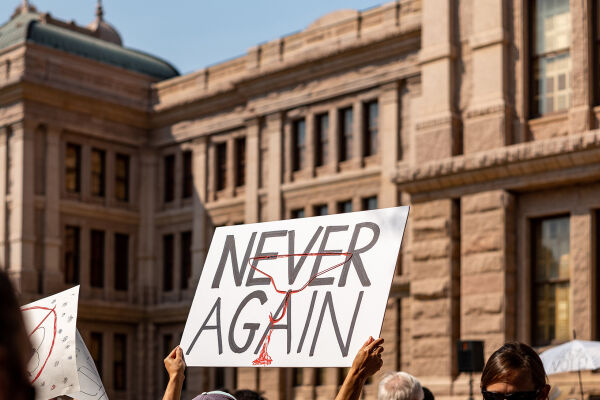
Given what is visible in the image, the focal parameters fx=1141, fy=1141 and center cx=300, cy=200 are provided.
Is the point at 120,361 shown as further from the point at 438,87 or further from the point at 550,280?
the point at 550,280

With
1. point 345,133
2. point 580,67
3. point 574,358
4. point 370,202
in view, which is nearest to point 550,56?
point 580,67

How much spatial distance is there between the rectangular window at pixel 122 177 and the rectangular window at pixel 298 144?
23.7ft

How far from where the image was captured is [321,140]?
31203 millimetres

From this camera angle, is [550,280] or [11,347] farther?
[550,280]

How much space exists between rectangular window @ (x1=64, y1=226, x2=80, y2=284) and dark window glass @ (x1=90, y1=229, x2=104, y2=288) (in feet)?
1.98

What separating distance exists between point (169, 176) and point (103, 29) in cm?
777

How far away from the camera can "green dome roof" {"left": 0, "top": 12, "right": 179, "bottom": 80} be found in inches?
1394

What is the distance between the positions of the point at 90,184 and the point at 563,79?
19309 mm

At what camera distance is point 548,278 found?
1975 centimetres

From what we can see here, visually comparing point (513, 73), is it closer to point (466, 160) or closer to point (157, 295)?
point (466, 160)

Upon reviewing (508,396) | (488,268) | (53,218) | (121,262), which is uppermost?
(53,218)

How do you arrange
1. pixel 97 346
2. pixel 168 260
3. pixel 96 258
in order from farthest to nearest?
pixel 168 260
pixel 96 258
pixel 97 346

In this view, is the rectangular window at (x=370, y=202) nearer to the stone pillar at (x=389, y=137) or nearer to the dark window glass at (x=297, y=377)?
the stone pillar at (x=389, y=137)

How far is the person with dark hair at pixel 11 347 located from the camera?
1.37 metres
